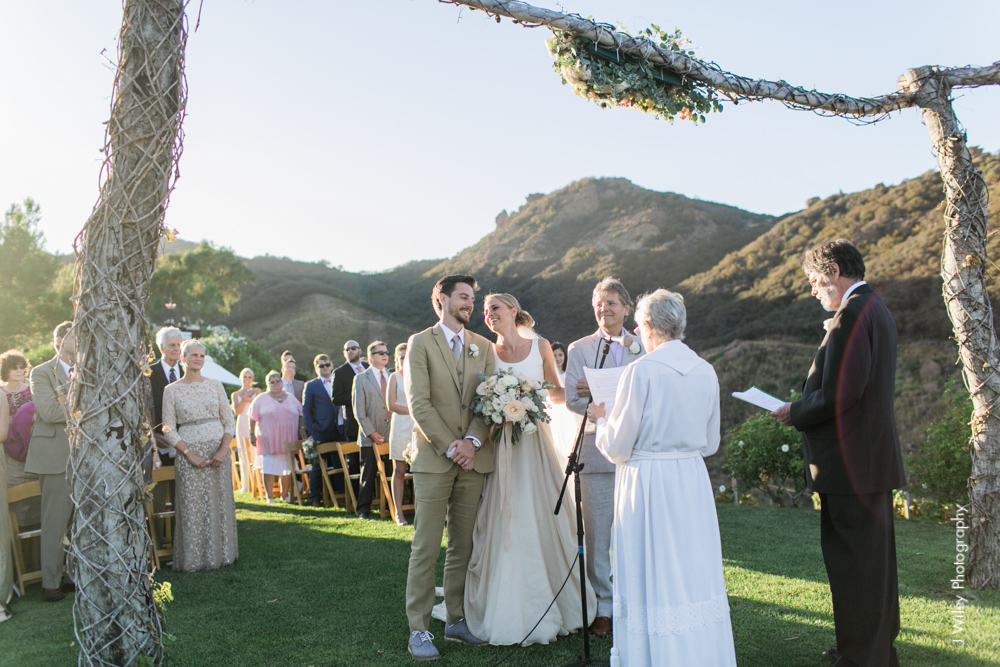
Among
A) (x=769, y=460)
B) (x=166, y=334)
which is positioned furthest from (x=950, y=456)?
(x=166, y=334)

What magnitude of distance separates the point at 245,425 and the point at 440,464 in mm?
9310

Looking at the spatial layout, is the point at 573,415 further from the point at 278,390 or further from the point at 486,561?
the point at 278,390

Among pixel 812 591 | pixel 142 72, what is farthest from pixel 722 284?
pixel 142 72

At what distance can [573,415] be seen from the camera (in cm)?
521

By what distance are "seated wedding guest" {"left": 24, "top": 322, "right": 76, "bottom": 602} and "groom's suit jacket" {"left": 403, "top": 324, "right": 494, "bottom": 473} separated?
3.47 meters

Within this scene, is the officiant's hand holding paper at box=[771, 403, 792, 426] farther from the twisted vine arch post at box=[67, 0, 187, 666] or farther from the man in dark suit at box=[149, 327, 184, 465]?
the man in dark suit at box=[149, 327, 184, 465]

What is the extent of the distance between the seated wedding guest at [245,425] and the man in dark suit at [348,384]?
126 inches

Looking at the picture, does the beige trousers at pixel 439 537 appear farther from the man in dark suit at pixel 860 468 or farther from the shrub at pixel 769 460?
the shrub at pixel 769 460

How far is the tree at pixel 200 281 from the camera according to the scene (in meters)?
48.0

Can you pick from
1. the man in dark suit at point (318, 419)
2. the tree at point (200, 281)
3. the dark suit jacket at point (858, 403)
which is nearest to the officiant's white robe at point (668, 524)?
the dark suit jacket at point (858, 403)

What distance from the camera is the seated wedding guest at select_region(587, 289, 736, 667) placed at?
334 cm

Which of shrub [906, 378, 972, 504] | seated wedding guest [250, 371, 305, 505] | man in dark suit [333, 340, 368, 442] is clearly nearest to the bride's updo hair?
man in dark suit [333, 340, 368, 442]

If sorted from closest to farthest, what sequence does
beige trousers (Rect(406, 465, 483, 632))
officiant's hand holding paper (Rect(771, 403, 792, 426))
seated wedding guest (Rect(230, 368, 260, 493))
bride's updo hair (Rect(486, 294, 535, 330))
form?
officiant's hand holding paper (Rect(771, 403, 792, 426))
beige trousers (Rect(406, 465, 483, 632))
bride's updo hair (Rect(486, 294, 535, 330))
seated wedding guest (Rect(230, 368, 260, 493))

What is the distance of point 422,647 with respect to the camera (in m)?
4.21
